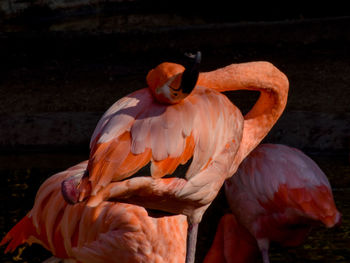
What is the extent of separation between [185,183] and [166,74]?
0.29 metres

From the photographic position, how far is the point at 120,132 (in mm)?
1771

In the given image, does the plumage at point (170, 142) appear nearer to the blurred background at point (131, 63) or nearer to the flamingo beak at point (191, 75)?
the flamingo beak at point (191, 75)

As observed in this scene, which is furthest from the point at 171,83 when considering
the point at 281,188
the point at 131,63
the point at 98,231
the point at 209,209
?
the point at 131,63

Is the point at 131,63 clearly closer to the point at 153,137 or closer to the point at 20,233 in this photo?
the point at 20,233

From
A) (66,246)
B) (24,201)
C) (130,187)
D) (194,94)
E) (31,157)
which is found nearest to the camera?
(130,187)

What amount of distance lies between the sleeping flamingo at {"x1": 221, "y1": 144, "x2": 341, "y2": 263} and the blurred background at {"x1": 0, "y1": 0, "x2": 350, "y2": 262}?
1.23 feet

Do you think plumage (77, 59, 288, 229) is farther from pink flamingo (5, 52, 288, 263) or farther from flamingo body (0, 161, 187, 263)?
flamingo body (0, 161, 187, 263)

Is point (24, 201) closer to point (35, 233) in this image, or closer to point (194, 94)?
point (35, 233)

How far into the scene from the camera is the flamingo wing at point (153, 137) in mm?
1731

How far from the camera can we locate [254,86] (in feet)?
7.23

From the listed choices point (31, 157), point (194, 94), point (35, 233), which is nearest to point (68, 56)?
point (31, 157)

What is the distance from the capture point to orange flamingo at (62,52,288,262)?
1.73m

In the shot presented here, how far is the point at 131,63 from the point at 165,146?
3.71 meters

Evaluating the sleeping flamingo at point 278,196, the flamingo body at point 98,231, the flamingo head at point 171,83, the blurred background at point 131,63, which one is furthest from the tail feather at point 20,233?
the flamingo head at point 171,83
